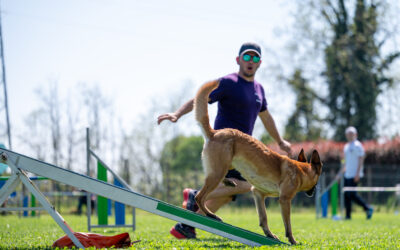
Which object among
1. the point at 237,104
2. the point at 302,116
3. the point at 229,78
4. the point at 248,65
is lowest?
the point at 302,116

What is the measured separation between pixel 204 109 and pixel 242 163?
59cm

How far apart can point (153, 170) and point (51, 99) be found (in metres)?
5.78

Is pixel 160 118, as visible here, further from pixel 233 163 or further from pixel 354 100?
pixel 354 100

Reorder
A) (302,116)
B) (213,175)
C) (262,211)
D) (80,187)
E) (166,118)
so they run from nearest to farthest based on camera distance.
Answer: (80,187) < (213,175) < (166,118) < (262,211) < (302,116)

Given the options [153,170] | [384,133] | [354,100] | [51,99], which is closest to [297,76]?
[354,100]

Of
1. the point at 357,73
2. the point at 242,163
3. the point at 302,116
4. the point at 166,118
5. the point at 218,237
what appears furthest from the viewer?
the point at 302,116

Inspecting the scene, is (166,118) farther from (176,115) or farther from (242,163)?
(242,163)

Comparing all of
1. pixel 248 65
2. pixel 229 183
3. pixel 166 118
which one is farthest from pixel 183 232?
pixel 248 65

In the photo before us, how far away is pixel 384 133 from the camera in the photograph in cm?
2545

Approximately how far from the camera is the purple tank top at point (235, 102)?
4758mm

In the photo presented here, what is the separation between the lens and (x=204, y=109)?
4098mm

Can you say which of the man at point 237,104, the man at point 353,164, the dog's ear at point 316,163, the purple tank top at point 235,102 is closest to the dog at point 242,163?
the dog's ear at point 316,163

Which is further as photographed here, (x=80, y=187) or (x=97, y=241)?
(x=97, y=241)

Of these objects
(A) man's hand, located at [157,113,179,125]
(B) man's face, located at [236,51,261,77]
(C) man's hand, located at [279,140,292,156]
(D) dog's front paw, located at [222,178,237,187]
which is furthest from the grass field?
(B) man's face, located at [236,51,261,77]
